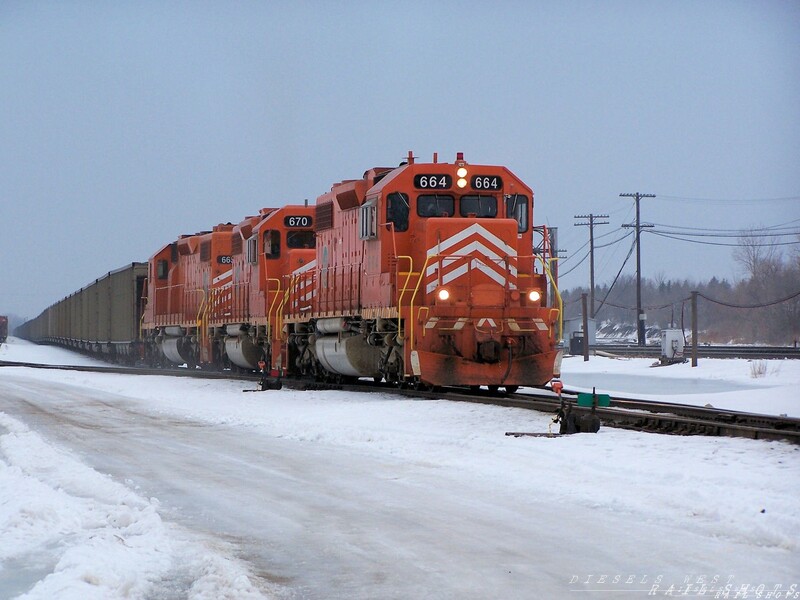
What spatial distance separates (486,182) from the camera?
1678 centimetres

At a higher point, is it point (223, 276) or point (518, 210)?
point (518, 210)

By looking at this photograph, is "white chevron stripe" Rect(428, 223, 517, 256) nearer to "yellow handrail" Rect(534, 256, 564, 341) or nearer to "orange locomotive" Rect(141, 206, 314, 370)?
"yellow handrail" Rect(534, 256, 564, 341)

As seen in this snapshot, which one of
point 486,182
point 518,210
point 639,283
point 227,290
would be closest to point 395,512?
point 486,182

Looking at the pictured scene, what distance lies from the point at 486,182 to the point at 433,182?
2.77 feet

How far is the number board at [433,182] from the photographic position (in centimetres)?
1664

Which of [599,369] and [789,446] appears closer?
[789,446]

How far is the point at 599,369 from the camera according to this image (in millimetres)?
32625

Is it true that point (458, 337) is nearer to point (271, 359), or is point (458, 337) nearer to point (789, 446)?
point (789, 446)

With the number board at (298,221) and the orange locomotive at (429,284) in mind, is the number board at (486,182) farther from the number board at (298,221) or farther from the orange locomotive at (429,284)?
the number board at (298,221)

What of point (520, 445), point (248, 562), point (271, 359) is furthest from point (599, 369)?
point (248, 562)

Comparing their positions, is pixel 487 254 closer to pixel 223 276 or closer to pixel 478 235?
pixel 478 235

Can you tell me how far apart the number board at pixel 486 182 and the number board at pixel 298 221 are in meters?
7.97

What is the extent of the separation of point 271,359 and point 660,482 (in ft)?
52.5

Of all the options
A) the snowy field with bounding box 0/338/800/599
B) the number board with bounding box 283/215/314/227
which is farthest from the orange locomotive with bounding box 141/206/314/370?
the snowy field with bounding box 0/338/800/599
